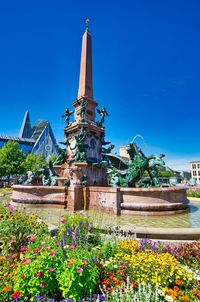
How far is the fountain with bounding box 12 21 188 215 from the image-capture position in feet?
35.3

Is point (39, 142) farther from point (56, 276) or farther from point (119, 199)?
point (56, 276)

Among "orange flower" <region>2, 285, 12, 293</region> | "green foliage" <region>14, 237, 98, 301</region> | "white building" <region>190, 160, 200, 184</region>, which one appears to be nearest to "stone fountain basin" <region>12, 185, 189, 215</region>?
"green foliage" <region>14, 237, 98, 301</region>

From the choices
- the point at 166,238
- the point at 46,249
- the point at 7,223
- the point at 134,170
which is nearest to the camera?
the point at 46,249

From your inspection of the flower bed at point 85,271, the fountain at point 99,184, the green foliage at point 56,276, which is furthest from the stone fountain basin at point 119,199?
the green foliage at point 56,276

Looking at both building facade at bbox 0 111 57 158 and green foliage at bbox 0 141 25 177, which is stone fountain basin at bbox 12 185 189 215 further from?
building facade at bbox 0 111 57 158

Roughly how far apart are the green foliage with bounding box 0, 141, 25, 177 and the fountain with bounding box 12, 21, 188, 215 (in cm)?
2661

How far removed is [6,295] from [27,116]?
539ft

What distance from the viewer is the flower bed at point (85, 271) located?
108 inches

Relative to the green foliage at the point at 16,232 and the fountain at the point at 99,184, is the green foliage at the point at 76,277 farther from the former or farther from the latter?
the fountain at the point at 99,184

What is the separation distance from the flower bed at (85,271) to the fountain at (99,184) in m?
6.19

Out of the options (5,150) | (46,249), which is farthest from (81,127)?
(5,150)

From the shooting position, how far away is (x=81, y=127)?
60.5 ft

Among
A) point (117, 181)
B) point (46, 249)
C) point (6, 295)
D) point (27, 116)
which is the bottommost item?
point (6, 295)

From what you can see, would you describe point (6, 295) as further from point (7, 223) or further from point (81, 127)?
point (81, 127)
